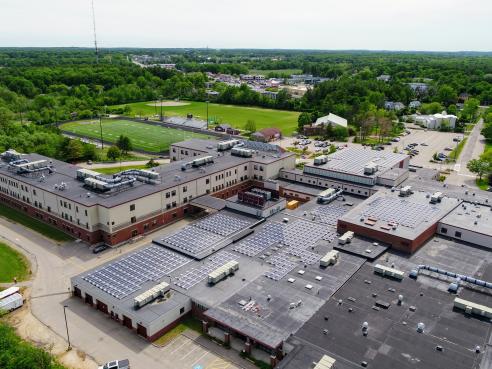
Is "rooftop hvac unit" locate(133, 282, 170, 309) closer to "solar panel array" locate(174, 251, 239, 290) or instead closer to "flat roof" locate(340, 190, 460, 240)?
"solar panel array" locate(174, 251, 239, 290)

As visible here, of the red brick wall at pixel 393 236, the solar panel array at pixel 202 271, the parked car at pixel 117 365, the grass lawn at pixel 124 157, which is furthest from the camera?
the grass lawn at pixel 124 157

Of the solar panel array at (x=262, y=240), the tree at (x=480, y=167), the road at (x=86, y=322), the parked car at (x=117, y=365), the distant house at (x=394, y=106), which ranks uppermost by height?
the distant house at (x=394, y=106)

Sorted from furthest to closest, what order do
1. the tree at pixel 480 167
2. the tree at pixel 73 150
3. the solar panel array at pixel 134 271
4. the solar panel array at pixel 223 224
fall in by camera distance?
the tree at pixel 73 150 < the tree at pixel 480 167 < the solar panel array at pixel 223 224 < the solar panel array at pixel 134 271

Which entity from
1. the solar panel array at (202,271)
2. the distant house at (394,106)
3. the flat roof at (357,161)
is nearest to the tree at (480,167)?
the flat roof at (357,161)

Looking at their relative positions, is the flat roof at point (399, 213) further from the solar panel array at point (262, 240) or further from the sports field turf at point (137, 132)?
the sports field turf at point (137, 132)

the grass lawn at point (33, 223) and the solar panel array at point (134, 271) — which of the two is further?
the grass lawn at point (33, 223)

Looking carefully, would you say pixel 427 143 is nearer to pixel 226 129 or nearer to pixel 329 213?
pixel 226 129

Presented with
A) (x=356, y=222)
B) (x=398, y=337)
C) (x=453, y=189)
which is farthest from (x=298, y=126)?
(x=398, y=337)
